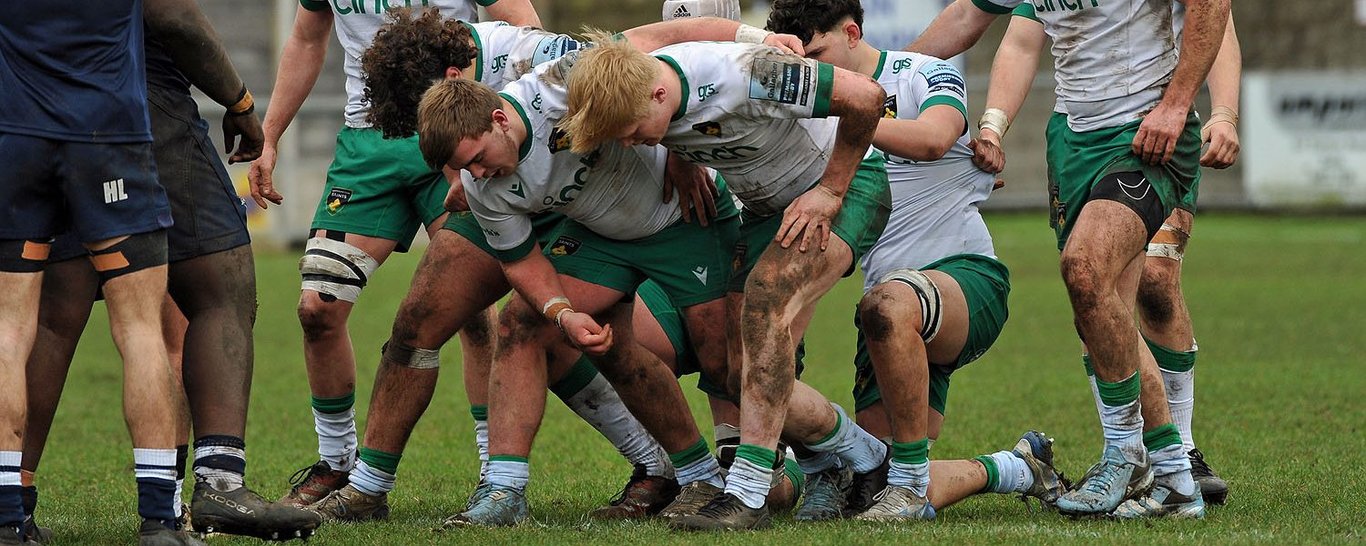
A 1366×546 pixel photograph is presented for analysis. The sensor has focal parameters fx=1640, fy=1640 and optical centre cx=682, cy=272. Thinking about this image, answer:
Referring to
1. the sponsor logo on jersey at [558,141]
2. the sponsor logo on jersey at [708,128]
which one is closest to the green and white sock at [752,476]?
the sponsor logo on jersey at [708,128]

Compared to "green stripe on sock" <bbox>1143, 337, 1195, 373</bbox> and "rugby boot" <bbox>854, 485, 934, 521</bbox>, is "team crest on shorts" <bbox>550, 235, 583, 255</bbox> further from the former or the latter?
"green stripe on sock" <bbox>1143, 337, 1195, 373</bbox>

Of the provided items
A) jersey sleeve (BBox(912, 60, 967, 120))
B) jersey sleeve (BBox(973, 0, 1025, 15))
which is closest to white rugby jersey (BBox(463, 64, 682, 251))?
jersey sleeve (BBox(912, 60, 967, 120))

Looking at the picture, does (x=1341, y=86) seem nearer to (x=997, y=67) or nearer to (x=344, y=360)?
(x=997, y=67)

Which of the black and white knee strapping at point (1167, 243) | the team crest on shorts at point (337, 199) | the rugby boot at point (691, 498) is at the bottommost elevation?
the rugby boot at point (691, 498)

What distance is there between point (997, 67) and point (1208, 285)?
30.4 ft

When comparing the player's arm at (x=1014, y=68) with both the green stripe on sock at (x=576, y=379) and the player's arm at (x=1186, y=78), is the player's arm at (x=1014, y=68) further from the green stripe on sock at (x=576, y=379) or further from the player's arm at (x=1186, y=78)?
the green stripe on sock at (x=576, y=379)

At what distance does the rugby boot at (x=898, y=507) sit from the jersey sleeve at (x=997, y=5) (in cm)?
215

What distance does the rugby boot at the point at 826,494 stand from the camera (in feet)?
18.5

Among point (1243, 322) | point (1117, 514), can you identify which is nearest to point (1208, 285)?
point (1243, 322)

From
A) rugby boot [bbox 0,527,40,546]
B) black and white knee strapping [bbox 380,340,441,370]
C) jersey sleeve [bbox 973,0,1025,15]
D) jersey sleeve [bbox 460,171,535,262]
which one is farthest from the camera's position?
jersey sleeve [bbox 973,0,1025,15]

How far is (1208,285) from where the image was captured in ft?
49.5

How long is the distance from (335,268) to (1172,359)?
129 inches

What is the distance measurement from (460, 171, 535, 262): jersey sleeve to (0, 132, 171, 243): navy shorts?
0.99 metres

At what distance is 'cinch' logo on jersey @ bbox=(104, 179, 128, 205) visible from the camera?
477 centimetres
